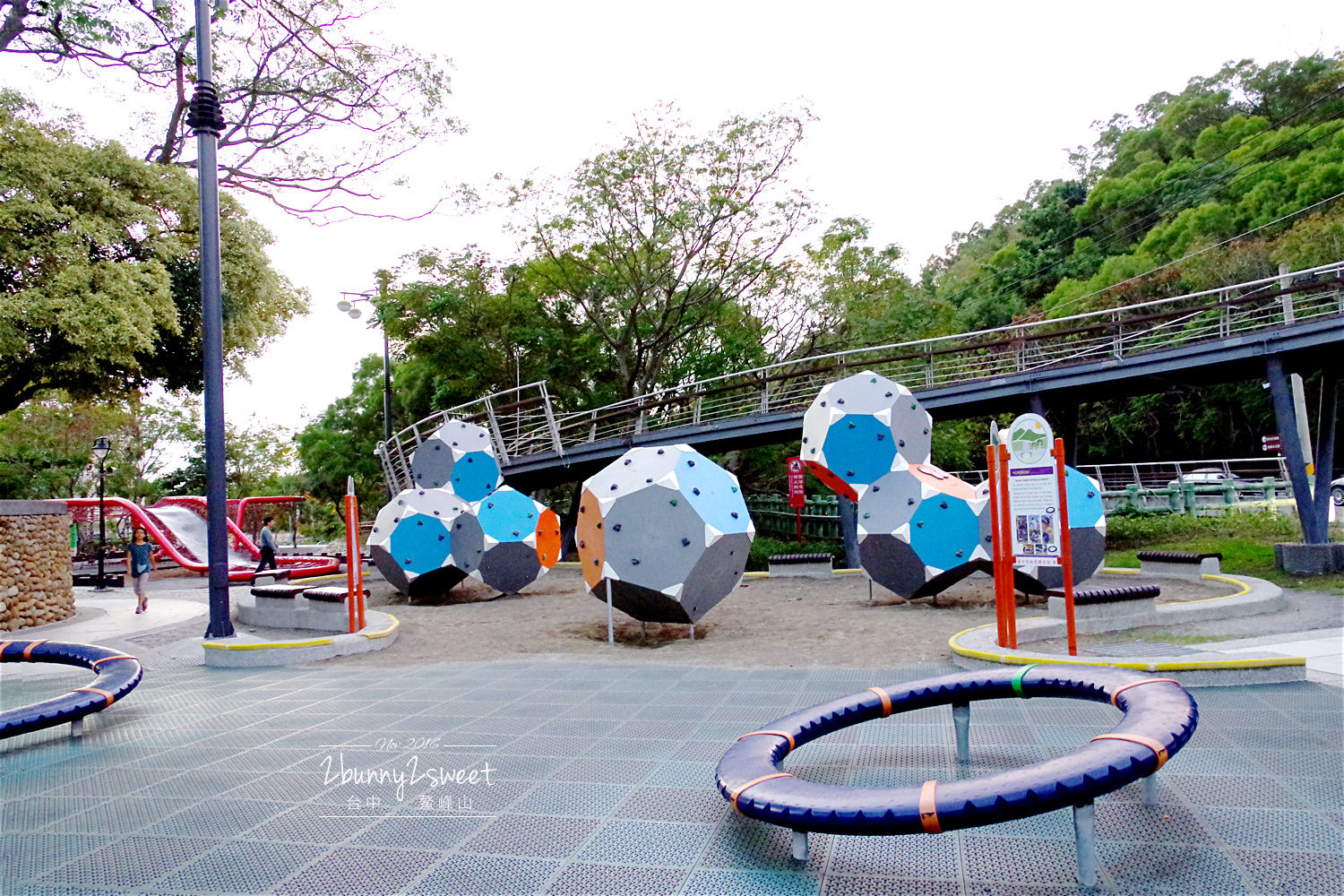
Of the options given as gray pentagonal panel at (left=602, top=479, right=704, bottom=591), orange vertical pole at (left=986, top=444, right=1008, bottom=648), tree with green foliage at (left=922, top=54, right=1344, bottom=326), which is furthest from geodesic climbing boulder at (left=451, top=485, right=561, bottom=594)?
tree with green foliage at (left=922, top=54, right=1344, bottom=326)

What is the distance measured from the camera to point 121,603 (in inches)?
599

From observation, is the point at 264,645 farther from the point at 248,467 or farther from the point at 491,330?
the point at 248,467

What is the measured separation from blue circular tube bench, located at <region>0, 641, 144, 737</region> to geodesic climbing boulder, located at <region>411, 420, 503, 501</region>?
8.86 meters

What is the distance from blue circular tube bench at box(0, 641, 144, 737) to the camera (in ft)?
17.0

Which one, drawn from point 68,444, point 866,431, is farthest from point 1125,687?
point 68,444

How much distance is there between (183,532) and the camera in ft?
79.0

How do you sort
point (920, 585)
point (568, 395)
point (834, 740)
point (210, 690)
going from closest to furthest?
1. point (834, 740)
2. point (210, 690)
3. point (920, 585)
4. point (568, 395)

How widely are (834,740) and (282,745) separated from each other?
11.4 feet

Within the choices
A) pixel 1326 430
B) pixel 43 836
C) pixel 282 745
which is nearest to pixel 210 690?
pixel 282 745

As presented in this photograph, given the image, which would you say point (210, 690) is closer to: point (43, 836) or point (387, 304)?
point (43, 836)

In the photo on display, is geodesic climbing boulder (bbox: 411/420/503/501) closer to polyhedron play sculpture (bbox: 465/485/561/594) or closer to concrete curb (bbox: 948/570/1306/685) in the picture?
polyhedron play sculpture (bbox: 465/485/561/594)

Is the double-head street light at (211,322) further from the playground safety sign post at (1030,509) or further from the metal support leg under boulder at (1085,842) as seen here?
the metal support leg under boulder at (1085,842)

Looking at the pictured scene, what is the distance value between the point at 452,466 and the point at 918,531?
8.68 m

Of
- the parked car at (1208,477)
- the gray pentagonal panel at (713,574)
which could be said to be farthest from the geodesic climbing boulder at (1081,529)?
the parked car at (1208,477)
